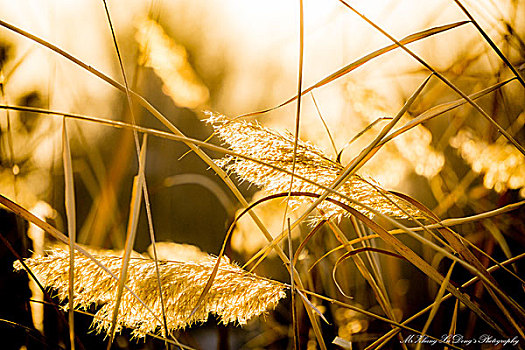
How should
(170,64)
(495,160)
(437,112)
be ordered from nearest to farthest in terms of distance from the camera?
(437,112)
(495,160)
(170,64)

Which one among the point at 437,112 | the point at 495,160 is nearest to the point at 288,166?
the point at 437,112

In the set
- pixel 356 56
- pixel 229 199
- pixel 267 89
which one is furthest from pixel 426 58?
pixel 229 199

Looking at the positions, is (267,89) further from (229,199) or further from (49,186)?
(49,186)

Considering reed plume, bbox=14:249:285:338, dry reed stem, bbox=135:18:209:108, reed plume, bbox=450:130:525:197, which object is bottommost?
reed plume, bbox=14:249:285:338

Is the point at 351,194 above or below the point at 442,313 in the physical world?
above

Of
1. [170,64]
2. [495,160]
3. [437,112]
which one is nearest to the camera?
[437,112]

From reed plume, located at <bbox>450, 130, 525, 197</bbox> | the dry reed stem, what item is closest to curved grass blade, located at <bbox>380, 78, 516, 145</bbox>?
reed plume, located at <bbox>450, 130, 525, 197</bbox>

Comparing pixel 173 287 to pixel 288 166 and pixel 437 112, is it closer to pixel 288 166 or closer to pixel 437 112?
pixel 288 166

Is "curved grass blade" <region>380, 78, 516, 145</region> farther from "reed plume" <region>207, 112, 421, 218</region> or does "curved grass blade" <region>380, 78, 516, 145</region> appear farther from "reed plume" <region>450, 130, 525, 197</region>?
"reed plume" <region>450, 130, 525, 197</region>

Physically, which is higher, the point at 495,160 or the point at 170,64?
the point at 170,64
